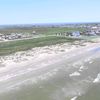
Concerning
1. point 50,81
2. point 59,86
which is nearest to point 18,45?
point 50,81

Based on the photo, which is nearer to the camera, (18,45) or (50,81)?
(50,81)

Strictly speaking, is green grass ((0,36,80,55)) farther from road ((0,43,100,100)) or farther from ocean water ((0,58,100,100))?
ocean water ((0,58,100,100))

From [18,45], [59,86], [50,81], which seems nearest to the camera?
[59,86]

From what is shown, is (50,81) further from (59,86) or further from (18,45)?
(18,45)

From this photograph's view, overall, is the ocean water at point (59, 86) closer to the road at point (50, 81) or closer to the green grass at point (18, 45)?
the road at point (50, 81)

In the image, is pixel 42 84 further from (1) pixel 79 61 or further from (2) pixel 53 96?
(1) pixel 79 61

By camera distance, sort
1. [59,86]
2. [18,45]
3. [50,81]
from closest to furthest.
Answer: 1. [59,86]
2. [50,81]
3. [18,45]

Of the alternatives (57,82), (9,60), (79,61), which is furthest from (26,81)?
(79,61)

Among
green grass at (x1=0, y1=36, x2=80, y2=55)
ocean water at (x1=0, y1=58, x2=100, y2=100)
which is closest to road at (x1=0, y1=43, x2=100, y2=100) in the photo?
ocean water at (x1=0, y1=58, x2=100, y2=100)

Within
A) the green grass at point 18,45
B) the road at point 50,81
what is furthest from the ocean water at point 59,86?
the green grass at point 18,45
